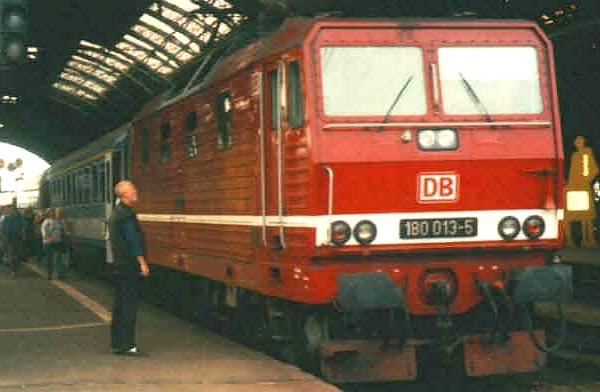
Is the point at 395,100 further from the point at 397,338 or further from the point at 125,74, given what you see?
the point at 125,74

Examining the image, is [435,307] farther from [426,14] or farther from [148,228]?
[426,14]

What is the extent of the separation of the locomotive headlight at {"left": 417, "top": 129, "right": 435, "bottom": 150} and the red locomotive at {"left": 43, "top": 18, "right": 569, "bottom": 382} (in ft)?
0.04

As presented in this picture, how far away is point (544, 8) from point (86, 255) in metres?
12.7

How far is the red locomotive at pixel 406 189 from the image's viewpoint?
32.3ft

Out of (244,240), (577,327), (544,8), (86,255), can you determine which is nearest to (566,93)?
(544,8)

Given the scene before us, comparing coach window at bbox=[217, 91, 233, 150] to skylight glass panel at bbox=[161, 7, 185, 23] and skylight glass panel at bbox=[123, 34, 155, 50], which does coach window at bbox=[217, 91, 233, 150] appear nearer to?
skylight glass panel at bbox=[161, 7, 185, 23]

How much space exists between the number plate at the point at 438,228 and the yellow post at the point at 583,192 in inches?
329

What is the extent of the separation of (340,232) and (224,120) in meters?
3.04

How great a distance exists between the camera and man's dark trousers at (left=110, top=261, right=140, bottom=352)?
37.2ft

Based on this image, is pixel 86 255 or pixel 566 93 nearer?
pixel 566 93

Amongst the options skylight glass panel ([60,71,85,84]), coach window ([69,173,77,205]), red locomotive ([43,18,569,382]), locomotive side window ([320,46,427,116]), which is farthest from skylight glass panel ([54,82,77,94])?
locomotive side window ([320,46,427,116])

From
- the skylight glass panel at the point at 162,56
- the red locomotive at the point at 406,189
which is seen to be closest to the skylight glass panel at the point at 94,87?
the skylight glass panel at the point at 162,56

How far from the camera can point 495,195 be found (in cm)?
1027

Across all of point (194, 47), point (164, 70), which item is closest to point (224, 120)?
point (194, 47)
